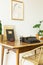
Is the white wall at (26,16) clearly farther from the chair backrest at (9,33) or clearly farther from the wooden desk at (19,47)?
the wooden desk at (19,47)

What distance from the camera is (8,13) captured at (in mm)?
2541

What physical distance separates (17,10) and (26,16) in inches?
10.2

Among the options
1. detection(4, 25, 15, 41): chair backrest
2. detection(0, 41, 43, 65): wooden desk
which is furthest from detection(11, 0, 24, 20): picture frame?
detection(0, 41, 43, 65): wooden desk

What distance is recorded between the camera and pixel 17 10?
263 cm

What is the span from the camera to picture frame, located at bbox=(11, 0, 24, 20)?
8.45ft

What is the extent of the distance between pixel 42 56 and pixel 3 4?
1.15 metres

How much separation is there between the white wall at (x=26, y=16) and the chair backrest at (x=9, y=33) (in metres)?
0.08

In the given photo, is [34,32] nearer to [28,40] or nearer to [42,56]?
[28,40]

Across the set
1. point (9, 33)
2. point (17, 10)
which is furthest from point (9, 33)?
point (17, 10)

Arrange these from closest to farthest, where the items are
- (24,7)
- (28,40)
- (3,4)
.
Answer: (28,40) < (3,4) < (24,7)

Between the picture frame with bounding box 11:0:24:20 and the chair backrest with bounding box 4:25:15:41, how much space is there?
0.20m

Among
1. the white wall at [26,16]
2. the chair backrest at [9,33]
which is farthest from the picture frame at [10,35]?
the white wall at [26,16]

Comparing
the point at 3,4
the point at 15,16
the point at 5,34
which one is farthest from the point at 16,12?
the point at 5,34

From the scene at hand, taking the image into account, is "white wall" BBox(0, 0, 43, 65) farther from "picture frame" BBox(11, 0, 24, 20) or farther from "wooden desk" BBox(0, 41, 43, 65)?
"wooden desk" BBox(0, 41, 43, 65)
